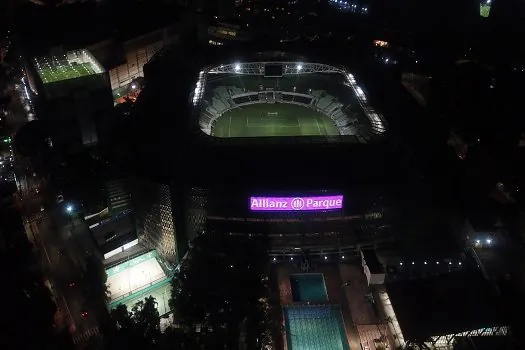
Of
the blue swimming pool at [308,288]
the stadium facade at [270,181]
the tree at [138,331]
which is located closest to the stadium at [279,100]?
the stadium facade at [270,181]

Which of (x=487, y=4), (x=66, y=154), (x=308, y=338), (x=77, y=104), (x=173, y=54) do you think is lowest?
(x=308, y=338)

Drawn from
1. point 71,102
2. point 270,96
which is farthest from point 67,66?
point 270,96

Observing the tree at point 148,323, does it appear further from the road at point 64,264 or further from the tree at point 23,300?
the tree at point 23,300

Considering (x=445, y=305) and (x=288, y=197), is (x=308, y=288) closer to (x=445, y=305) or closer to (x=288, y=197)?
(x=288, y=197)

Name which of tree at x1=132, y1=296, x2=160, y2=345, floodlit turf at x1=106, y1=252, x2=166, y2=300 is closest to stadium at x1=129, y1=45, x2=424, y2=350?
floodlit turf at x1=106, y1=252, x2=166, y2=300

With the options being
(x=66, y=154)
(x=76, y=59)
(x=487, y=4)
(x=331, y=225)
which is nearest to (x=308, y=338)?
(x=331, y=225)

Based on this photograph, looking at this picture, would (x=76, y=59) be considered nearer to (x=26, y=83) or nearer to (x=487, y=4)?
(x=26, y=83)

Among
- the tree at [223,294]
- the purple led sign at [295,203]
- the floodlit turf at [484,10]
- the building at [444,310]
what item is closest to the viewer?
the tree at [223,294]

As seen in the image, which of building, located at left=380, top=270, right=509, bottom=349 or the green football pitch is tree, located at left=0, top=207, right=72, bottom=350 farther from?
building, located at left=380, top=270, right=509, bottom=349
